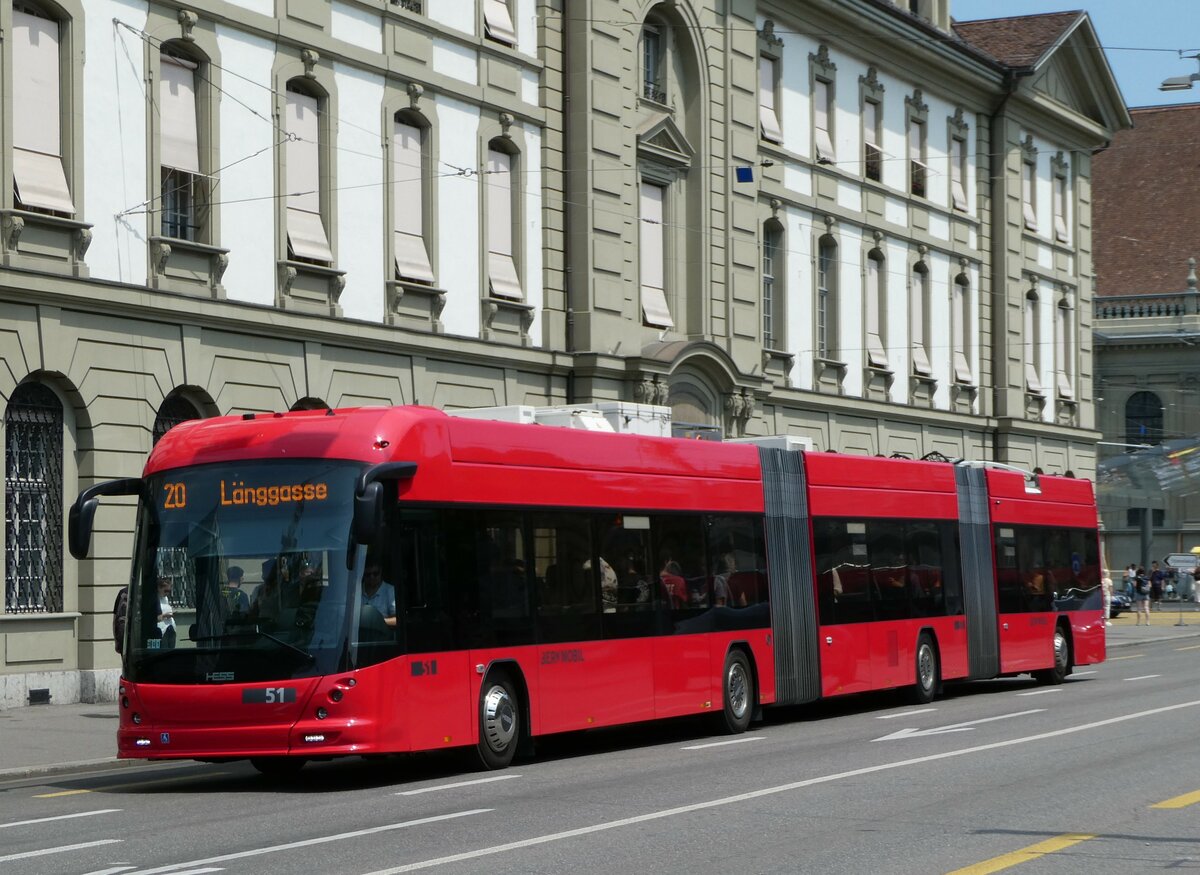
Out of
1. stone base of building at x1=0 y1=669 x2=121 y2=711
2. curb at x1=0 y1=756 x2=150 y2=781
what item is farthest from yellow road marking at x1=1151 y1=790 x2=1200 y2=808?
stone base of building at x1=0 y1=669 x2=121 y2=711

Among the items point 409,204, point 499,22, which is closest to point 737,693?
point 409,204

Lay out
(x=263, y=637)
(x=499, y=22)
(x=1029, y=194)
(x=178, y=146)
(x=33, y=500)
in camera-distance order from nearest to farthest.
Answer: (x=263, y=637)
(x=33, y=500)
(x=178, y=146)
(x=499, y=22)
(x=1029, y=194)

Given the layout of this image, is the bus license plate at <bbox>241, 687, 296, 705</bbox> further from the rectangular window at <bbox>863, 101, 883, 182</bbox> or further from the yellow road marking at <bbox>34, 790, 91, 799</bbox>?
the rectangular window at <bbox>863, 101, 883, 182</bbox>

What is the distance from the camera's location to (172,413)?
84.1 ft

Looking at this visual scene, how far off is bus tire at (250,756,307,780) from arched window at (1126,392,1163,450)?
67896mm

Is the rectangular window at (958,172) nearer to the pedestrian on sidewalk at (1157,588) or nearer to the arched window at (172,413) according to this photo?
the pedestrian on sidewalk at (1157,588)

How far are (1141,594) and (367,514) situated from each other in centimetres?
4804

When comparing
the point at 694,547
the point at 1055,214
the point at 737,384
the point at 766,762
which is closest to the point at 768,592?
the point at 694,547

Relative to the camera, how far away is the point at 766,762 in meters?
16.5

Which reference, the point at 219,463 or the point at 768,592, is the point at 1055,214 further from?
the point at 219,463

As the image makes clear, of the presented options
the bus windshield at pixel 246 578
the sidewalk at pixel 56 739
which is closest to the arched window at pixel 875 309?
the sidewalk at pixel 56 739

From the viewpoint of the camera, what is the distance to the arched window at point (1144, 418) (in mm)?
80688

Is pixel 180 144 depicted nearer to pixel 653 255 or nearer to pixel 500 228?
pixel 500 228

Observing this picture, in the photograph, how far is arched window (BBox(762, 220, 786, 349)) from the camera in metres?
40.0
